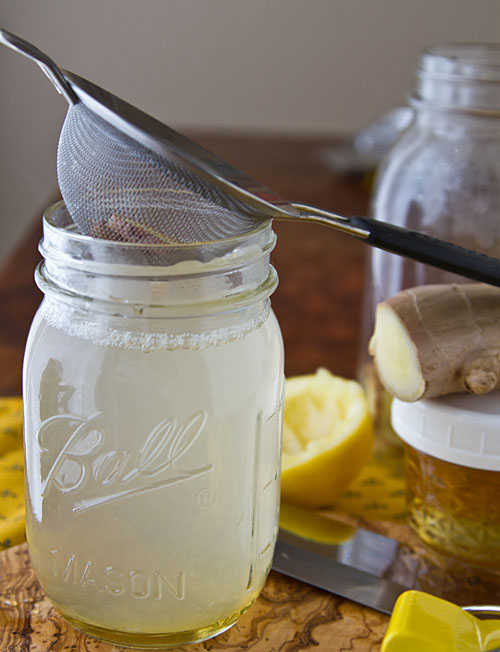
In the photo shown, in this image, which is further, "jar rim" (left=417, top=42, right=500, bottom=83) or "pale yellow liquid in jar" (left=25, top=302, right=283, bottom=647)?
"jar rim" (left=417, top=42, right=500, bottom=83)

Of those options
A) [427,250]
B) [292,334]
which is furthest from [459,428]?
[292,334]

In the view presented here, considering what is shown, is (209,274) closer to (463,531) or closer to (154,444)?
(154,444)

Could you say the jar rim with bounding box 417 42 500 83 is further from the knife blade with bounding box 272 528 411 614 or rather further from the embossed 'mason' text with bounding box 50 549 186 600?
the embossed 'mason' text with bounding box 50 549 186 600

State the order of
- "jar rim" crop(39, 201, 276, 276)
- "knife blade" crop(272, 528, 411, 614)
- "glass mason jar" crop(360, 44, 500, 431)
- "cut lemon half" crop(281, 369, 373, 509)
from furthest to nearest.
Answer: "glass mason jar" crop(360, 44, 500, 431)
"cut lemon half" crop(281, 369, 373, 509)
"knife blade" crop(272, 528, 411, 614)
"jar rim" crop(39, 201, 276, 276)

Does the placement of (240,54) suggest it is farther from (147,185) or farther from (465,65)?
(147,185)

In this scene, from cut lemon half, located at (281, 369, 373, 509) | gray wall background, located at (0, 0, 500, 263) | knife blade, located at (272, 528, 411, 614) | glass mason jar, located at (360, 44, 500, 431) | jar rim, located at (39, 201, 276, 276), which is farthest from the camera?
gray wall background, located at (0, 0, 500, 263)

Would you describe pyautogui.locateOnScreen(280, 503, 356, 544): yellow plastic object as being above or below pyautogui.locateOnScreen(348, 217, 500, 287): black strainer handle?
below

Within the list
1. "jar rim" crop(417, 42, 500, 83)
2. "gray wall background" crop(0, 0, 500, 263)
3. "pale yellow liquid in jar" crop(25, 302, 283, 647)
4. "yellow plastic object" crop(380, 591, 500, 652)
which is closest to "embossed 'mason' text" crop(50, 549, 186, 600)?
"pale yellow liquid in jar" crop(25, 302, 283, 647)
